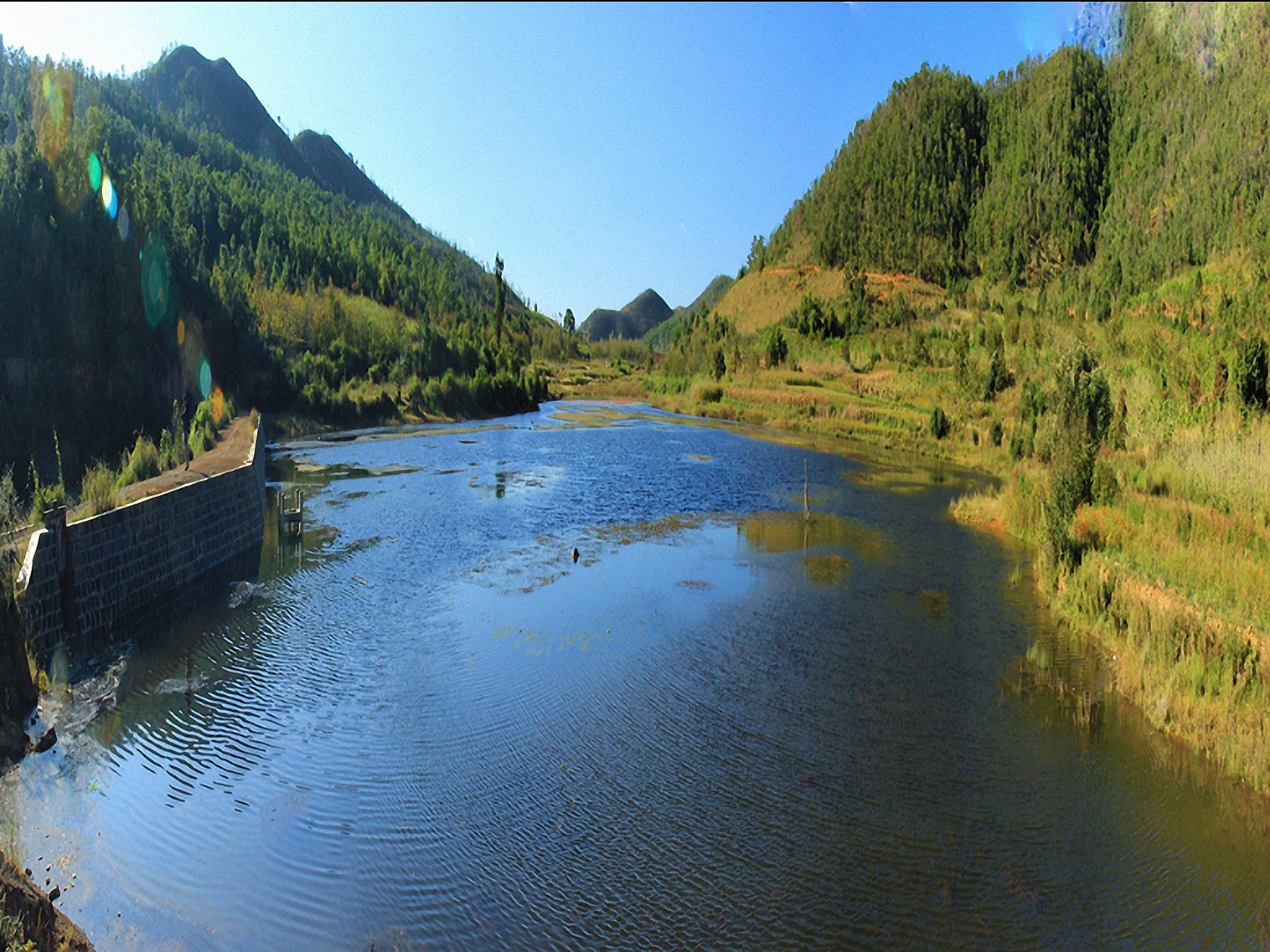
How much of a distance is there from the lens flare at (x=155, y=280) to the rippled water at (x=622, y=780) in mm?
22564

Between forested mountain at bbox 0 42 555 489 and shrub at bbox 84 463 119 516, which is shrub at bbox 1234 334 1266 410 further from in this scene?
forested mountain at bbox 0 42 555 489

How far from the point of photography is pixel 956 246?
297 ft

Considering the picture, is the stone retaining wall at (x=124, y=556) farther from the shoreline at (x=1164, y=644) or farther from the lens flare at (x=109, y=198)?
the lens flare at (x=109, y=198)

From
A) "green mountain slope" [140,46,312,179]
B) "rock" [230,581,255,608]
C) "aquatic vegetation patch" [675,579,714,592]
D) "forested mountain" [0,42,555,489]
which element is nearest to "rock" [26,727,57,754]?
"rock" [230,581,255,608]

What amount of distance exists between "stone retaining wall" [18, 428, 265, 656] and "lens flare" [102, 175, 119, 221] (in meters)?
21.0

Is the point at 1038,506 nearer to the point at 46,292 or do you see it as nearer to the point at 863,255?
the point at 46,292

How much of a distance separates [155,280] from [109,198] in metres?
3.83

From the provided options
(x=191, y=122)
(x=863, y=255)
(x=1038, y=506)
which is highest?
(x=191, y=122)

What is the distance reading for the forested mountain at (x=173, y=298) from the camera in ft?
85.7

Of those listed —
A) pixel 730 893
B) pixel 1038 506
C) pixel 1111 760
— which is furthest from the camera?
pixel 1038 506

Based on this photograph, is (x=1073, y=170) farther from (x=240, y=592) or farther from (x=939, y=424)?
(x=240, y=592)

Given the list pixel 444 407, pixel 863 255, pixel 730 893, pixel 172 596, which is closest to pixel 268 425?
pixel 444 407

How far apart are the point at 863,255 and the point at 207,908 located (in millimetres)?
97147

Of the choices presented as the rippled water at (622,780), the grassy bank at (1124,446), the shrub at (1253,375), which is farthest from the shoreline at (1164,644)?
the shrub at (1253,375)
